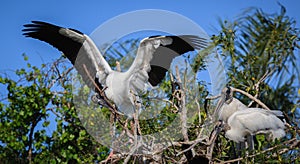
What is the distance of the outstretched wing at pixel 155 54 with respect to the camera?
338 centimetres

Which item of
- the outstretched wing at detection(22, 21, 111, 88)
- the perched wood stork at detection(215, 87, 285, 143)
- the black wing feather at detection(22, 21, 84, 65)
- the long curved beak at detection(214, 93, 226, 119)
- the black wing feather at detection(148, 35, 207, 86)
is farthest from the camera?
the black wing feather at detection(22, 21, 84, 65)

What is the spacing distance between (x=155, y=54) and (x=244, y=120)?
2.23 ft

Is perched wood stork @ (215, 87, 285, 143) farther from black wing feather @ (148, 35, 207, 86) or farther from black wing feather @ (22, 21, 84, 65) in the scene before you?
black wing feather @ (22, 21, 84, 65)

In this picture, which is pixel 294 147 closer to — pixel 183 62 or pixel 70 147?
pixel 183 62

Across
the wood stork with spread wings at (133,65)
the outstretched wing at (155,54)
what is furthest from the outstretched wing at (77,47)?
the outstretched wing at (155,54)

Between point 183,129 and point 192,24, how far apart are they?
577 mm

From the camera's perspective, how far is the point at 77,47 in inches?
160

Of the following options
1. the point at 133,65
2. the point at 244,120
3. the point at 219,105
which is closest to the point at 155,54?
the point at 133,65

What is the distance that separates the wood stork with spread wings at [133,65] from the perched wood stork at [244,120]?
1.23 ft

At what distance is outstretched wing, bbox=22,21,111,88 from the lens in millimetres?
3668

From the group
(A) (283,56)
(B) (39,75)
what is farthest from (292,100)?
(B) (39,75)

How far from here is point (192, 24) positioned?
111 inches

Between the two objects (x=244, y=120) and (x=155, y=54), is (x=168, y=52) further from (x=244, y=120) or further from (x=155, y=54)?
(x=244, y=120)

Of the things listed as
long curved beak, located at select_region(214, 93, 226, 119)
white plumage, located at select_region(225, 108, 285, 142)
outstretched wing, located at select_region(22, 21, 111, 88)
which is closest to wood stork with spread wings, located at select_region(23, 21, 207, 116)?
outstretched wing, located at select_region(22, 21, 111, 88)
